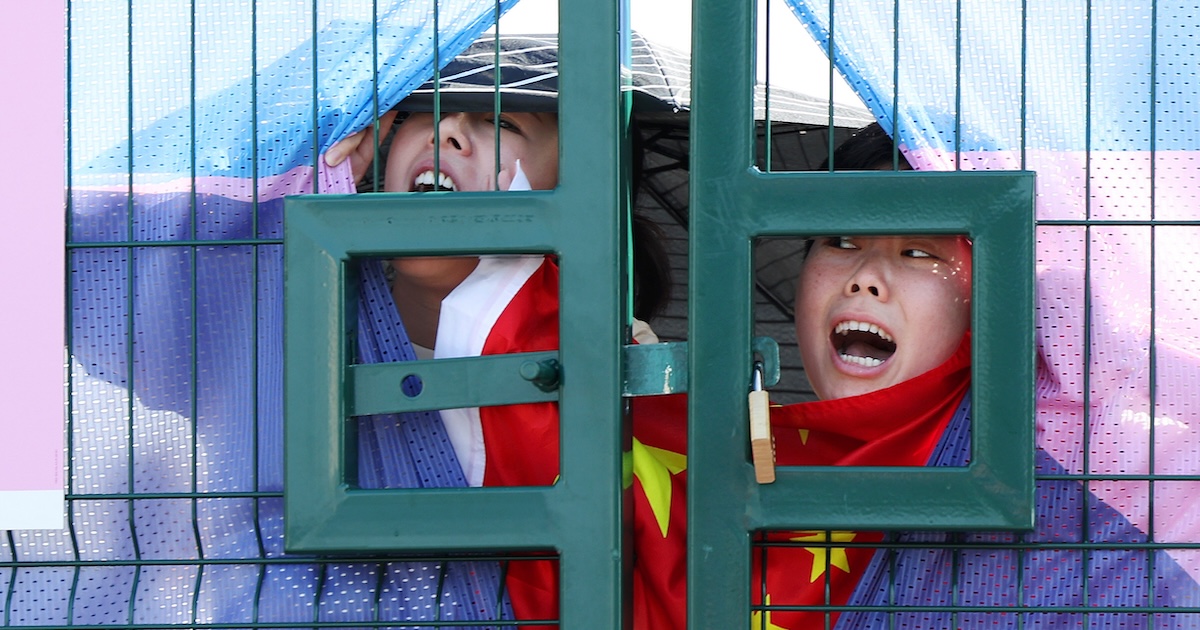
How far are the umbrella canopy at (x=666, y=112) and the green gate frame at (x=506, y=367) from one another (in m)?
0.19

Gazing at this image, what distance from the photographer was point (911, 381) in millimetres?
2266

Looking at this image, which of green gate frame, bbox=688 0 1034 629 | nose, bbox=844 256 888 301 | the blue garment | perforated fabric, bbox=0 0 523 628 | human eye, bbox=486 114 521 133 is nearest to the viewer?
green gate frame, bbox=688 0 1034 629

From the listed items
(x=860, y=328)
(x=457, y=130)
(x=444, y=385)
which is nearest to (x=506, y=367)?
(x=444, y=385)

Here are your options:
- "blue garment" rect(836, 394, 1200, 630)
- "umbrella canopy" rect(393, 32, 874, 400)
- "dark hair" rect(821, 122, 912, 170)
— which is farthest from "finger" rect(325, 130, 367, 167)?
"blue garment" rect(836, 394, 1200, 630)

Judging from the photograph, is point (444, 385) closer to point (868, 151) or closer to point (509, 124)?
point (509, 124)

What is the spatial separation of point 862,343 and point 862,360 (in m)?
0.10

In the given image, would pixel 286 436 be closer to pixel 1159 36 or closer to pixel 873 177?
pixel 873 177

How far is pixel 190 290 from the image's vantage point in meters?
Answer: 2.27

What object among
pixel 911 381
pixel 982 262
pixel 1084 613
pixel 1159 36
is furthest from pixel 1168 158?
pixel 1084 613

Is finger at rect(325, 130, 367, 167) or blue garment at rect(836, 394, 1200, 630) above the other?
finger at rect(325, 130, 367, 167)

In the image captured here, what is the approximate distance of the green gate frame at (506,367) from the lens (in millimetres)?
2070

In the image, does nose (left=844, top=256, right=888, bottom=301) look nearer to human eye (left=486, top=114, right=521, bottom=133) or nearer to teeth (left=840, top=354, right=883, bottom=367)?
teeth (left=840, top=354, right=883, bottom=367)

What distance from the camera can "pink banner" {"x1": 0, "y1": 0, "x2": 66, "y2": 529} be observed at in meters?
2.21

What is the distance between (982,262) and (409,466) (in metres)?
1.00
